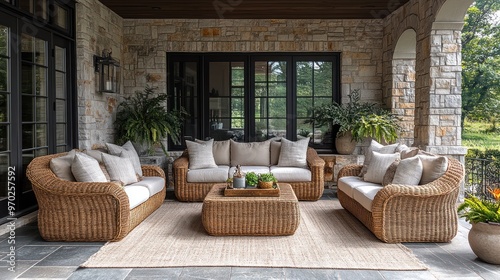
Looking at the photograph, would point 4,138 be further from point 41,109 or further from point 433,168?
point 433,168

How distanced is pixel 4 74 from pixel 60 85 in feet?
4.01

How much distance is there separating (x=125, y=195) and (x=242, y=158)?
294 cm

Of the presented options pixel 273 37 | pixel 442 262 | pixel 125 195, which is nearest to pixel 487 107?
pixel 273 37

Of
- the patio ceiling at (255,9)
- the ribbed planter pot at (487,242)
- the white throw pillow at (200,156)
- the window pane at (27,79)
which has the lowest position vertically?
the ribbed planter pot at (487,242)

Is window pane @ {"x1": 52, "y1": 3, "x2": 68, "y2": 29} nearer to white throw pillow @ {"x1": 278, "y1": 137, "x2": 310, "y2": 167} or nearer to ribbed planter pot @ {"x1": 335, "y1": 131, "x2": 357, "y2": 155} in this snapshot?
white throw pillow @ {"x1": 278, "y1": 137, "x2": 310, "y2": 167}

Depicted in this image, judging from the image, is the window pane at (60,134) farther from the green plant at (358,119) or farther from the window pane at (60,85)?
the green plant at (358,119)

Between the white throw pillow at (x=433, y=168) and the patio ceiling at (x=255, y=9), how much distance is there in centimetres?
304

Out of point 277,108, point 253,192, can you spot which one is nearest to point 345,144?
point 277,108

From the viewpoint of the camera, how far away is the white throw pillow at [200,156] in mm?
6598

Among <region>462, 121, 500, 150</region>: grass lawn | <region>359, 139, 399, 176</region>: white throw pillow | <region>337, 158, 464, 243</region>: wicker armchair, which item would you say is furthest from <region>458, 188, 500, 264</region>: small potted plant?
<region>462, 121, 500, 150</region>: grass lawn

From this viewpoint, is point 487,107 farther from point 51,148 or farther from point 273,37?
point 51,148

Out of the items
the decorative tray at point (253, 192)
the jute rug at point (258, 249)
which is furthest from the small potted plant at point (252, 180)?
the jute rug at point (258, 249)

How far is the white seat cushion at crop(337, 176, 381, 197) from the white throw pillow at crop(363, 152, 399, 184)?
0.24 feet

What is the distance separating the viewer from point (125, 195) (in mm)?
Answer: 4270
